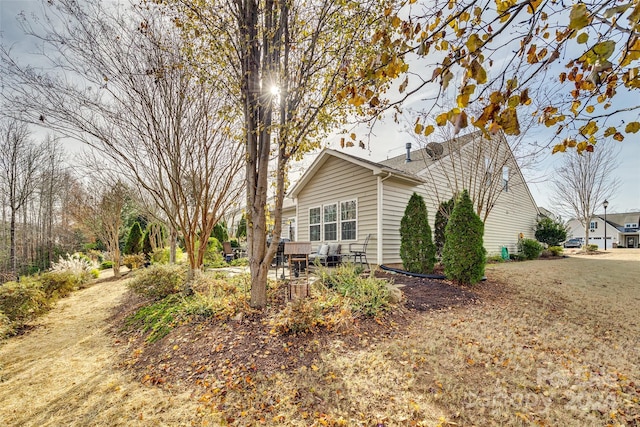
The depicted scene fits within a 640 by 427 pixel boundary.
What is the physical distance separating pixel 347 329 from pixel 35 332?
614 cm

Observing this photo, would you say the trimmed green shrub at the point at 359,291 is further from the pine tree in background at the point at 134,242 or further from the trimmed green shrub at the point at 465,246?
the pine tree in background at the point at 134,242

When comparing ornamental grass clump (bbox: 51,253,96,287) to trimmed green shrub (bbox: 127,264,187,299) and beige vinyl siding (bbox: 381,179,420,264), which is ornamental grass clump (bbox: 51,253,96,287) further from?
beige vinyl siding (bbox: 381,179,420,264)

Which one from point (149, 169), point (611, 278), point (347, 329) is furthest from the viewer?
point (611, 278)

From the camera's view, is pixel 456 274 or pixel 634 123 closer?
pixel 634 123

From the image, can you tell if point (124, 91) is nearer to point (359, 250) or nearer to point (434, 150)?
point (359, 250)

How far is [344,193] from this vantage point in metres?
10.1

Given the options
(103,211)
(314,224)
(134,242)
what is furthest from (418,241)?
(134,242)

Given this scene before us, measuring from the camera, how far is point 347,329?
13.5ft

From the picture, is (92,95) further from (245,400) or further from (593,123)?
(593,123)

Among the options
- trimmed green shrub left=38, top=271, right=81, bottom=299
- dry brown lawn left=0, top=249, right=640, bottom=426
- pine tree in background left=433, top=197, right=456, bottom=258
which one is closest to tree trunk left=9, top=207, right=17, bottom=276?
trimmed green shrub left=38, top=271, right=81, bottom=299

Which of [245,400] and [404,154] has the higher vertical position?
[404,154]

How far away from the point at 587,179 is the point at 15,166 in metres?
30.2

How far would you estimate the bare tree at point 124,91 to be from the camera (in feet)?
15.4

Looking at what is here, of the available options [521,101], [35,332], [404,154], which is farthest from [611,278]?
[35,332]
